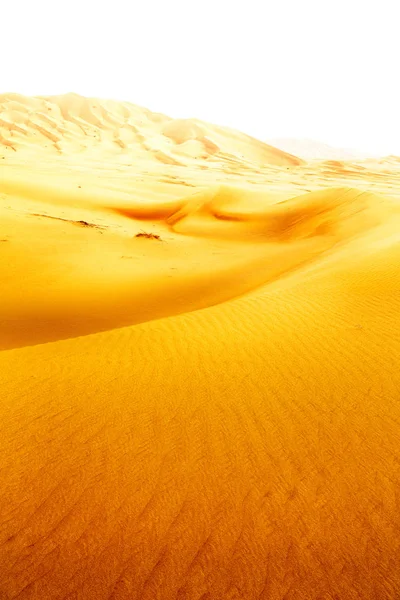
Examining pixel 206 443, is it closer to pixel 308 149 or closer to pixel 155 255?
pixel 155 255

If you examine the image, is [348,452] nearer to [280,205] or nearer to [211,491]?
[211,491]

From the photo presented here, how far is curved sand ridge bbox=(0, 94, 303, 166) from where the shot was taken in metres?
48.3

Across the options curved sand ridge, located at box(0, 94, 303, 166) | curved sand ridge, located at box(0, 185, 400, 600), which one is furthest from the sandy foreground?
curved sand ridge, located at box(0, 94, 303, 166)

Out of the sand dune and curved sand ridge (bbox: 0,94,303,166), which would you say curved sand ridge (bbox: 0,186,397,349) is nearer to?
curved sand ridge (bbox: 0,94,303,166)

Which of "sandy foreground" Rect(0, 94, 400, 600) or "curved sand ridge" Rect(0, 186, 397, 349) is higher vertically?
"sandy foreground" Rect(0, 94, 400, 600)

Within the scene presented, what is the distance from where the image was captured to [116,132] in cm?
5844

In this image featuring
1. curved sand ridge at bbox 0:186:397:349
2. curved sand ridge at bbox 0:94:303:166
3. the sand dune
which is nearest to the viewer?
curved sand ridge at bbox 0:186:397:349

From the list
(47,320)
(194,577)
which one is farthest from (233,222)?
(194,577)

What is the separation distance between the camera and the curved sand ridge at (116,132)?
48281 mm

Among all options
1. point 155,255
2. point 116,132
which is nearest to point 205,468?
point 155,255

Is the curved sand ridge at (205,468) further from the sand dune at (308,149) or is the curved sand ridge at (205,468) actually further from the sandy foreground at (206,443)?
the sand dune at (308,149)

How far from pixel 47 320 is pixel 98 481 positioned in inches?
169

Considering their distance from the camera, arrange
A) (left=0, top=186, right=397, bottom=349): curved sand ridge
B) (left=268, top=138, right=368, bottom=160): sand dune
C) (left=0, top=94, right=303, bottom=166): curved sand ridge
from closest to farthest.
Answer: (left=0, top=186, right=397, bottom=349): curved sand ridge, (left=0, top=94, right=303, bottom=166): curved sand ridge, (left=268, top=138, right=368, bottom=160): sand dune

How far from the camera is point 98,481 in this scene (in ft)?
7.52
